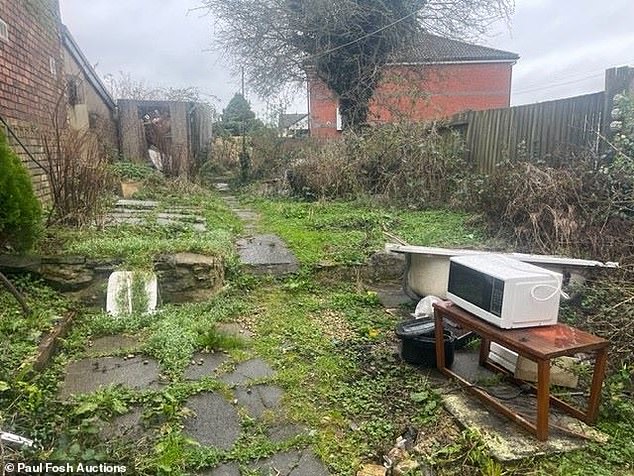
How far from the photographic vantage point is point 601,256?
3791 millimetres

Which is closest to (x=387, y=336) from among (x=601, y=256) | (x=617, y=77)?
(x=601, y=256)

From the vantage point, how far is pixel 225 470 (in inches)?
77.9

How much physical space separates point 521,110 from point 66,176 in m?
5.91

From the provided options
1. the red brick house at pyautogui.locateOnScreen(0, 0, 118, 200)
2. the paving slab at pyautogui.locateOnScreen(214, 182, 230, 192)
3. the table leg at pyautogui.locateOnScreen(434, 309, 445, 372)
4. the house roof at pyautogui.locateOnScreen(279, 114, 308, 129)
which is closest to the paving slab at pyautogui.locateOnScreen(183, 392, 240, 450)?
the table leg at pyautogui.locateOnScreen(434, 309, 445, 372)

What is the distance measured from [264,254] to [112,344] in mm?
2000

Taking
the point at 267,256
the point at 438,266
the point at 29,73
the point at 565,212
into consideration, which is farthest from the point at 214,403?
the point at 29,73

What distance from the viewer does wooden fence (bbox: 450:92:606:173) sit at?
5199mm

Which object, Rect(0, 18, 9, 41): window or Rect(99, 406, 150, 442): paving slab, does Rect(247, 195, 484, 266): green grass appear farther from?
Rect(0, 18, 9, 41): window

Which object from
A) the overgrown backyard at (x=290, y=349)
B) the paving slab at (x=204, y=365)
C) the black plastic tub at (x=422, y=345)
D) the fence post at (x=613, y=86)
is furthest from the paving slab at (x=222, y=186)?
the black plastic tub at (x=422, y=345)

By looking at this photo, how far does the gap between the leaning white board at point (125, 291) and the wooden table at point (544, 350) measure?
246cm

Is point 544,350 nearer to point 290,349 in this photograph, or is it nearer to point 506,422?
point 506,422

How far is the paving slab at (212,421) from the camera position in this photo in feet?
7.13

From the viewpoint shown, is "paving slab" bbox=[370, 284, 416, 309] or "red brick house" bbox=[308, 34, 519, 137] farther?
"red brick house" bbox=[308, 34, 519, 137]

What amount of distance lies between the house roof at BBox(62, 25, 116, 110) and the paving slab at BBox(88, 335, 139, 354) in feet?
20.0
